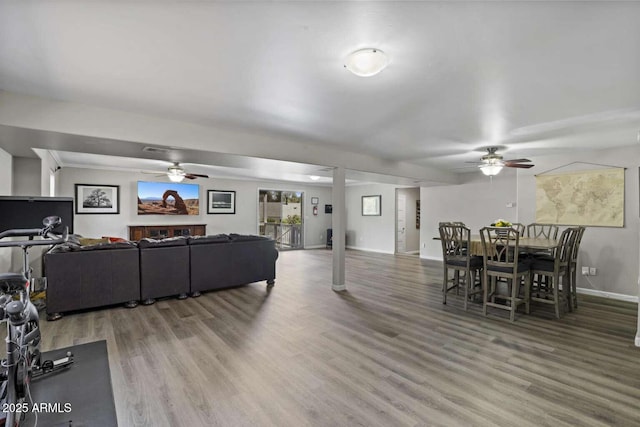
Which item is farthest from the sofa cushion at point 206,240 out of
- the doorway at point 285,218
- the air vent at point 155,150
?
the doorway at point 285,218

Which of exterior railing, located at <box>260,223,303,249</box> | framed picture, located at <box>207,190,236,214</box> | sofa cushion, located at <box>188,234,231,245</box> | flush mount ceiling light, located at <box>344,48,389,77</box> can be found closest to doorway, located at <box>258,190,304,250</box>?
exterior railing, located at <box>260,223,303,249</box>

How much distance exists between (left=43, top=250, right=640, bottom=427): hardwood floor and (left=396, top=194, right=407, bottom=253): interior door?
5138 millimetres

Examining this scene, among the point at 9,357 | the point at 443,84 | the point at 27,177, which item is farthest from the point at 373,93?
the point at 27,177

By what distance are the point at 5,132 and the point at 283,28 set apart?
9.87 ft

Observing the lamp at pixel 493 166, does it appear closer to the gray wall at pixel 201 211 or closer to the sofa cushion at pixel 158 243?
the sofa cushion at pixel 158 243

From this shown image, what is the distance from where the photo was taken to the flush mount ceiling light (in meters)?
1.93

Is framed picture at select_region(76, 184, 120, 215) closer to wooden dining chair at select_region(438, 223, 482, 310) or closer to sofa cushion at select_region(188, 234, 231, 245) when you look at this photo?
sofa cushion at select_region(188, 234, 231, 245)

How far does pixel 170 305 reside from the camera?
4160mm

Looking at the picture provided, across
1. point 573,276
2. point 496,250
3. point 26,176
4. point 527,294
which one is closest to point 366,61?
point 496,250

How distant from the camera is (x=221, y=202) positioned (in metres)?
8.98

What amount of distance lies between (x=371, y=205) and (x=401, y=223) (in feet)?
3.81

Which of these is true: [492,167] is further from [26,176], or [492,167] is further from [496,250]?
[26,176]

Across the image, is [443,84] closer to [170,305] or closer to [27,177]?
[170,305]

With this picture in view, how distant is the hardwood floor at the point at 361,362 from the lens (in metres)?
1.94
